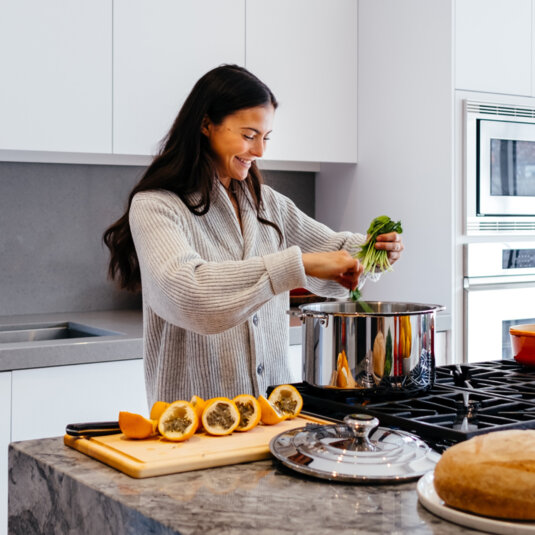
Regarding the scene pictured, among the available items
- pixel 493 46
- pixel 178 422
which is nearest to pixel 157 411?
pixel 178 422

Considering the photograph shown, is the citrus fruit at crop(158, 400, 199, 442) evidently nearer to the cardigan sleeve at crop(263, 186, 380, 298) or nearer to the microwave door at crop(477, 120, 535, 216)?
the cardigan sleeve at crop(263, 186, 380, 298)

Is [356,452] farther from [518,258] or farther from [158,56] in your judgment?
[518,258]

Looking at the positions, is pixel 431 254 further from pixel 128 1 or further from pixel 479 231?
pixel 128 1

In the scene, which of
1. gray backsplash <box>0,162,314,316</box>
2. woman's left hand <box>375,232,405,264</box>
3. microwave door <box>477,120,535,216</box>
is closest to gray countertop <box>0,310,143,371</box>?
gray backsplash <box>0,162,314,316</box>

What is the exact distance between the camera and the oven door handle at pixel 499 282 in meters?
2.85

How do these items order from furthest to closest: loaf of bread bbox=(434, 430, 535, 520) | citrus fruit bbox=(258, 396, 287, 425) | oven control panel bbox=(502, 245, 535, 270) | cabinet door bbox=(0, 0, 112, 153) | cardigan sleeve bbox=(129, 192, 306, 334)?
1. oven control panel bbox=(502, 245, 535, 270)
2. cabinet door bbox=(0, 0, 112, 153)
3. cardigan sleeve bbox=(129, 192, 306, 334)
4. citrus fruit bbox=(258, 396, 287, 425)
5. loaf of bread bbox=(434, 430, 535, 520)

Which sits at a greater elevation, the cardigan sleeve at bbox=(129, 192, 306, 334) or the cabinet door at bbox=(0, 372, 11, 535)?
the cardigan sleeve at bbox=(129, 192, 306, 334)

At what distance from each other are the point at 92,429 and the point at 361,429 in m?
0.40

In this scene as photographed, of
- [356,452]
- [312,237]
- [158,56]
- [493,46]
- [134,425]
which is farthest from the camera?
[493,46]

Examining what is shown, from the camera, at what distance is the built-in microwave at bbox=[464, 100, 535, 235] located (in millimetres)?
2824

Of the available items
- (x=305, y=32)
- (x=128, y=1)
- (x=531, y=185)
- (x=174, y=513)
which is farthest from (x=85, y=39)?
(x=174, y=513)

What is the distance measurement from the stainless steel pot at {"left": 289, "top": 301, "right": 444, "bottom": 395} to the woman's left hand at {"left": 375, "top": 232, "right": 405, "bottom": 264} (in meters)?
0.40

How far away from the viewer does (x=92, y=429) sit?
1.20 meters

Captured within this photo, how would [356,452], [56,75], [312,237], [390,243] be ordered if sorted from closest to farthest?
[356,452]
[390,243]
[312,237]
[56,75]
